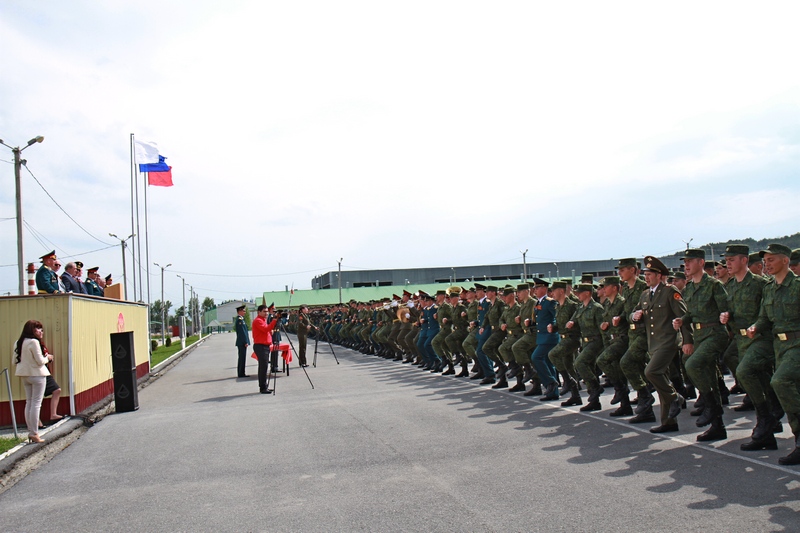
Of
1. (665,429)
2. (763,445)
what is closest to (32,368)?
(665,429)

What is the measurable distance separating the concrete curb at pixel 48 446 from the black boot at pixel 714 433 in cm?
→ 761

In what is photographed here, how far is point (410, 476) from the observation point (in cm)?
645

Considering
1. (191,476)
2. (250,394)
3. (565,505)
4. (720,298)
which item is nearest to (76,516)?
(191,476)

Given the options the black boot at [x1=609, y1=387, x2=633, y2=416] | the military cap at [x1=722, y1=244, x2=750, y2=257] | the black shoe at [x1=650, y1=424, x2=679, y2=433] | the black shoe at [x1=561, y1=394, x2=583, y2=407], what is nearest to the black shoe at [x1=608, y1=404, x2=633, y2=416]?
the black boot at [x1=609, y1=387, x2=633, y2=416]

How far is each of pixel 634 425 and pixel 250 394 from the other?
29.1ft

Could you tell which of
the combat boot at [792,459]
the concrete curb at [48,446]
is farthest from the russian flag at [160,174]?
the combat boot at [792,459]

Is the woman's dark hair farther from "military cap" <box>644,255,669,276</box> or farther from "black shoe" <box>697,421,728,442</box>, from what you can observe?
"black shoe" <box>697,421,728,442</box>

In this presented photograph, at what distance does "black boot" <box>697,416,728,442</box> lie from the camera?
7.25 metres

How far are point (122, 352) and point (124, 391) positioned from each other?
76 cm

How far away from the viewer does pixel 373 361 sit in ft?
75.9

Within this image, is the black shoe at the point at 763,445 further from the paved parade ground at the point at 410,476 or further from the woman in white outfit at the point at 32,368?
the woman in white outfit at the point at 32,368

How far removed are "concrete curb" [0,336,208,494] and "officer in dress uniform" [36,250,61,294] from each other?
7.95ft

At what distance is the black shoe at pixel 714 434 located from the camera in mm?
7246

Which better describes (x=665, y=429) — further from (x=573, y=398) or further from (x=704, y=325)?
(x=573, y=398)
